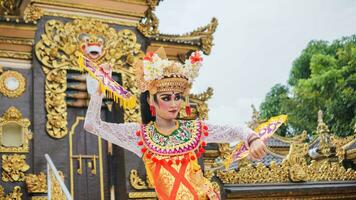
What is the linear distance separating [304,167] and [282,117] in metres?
4.51

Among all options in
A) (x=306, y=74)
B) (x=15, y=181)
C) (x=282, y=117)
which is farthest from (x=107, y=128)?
(x=306, y=74)

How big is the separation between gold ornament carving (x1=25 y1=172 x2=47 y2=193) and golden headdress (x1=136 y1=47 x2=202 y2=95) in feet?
9.35

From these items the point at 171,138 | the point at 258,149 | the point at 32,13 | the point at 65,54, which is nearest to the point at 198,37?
the point at 65,54

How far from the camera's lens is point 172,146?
403 centimetres

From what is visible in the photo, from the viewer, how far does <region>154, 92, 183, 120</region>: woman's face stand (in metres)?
4.10

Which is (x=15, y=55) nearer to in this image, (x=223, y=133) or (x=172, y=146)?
(x=172, y=146)

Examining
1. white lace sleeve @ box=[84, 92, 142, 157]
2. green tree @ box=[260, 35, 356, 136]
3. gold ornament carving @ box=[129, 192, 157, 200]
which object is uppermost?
green tree @ box=[260, 35, 356, 136]

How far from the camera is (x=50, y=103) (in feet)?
22.5

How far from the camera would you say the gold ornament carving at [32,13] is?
22.8 ft

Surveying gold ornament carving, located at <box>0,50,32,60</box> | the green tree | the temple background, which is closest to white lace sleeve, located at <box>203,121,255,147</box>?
the temple background

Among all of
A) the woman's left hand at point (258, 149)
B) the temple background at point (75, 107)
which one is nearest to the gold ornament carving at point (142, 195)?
the temple background at point (75, 107)

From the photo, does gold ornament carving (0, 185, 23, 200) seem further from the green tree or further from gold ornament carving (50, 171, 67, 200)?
the green tree

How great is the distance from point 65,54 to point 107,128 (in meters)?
3.47

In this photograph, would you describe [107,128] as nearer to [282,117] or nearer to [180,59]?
[282,117]
